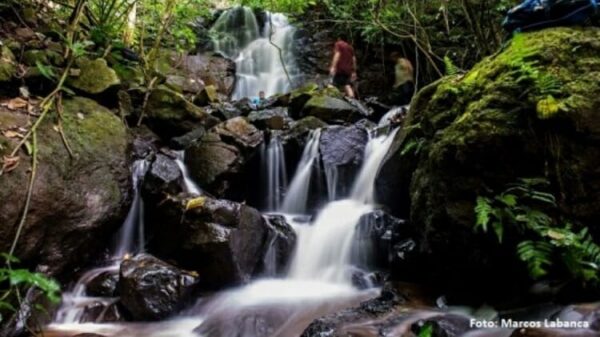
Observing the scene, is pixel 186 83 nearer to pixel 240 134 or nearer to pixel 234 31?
pixel 234 31

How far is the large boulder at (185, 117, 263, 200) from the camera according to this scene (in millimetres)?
6570

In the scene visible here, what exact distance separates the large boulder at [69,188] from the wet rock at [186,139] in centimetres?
138

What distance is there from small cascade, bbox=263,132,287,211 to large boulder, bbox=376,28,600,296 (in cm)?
313

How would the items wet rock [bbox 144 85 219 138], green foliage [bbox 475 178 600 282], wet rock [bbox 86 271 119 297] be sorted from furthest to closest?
wet rock [bbox 144 85 219 138] < wet rock [bbox 86 271 119 297] < green foliage [bbox 475 178 600 282]

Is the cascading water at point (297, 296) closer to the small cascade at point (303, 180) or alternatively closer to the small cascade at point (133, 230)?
the small cascade at point (303, 180)

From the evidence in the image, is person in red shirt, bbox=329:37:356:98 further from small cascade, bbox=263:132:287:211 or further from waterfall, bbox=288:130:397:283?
waterfall, bbox=288:130:397:283

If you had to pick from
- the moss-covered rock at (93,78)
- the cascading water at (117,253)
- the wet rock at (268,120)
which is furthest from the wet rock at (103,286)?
the wet rock at (268,120)

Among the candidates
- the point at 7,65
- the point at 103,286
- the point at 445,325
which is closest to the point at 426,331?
the point at 445,325

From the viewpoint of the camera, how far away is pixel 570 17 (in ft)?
13.0

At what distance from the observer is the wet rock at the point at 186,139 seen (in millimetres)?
7277

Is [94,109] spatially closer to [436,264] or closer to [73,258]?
[73,258]

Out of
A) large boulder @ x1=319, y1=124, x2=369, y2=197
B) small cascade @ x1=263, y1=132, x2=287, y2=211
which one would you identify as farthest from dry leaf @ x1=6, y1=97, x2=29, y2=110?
large boulder @ x1=319, y1=124, x2=369, y2=197

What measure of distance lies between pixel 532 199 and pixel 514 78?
102 cm

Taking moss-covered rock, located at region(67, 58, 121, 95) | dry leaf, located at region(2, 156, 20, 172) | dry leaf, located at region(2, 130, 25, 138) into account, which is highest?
moss-covered rock, located at region(67, 58, 121, 95)
